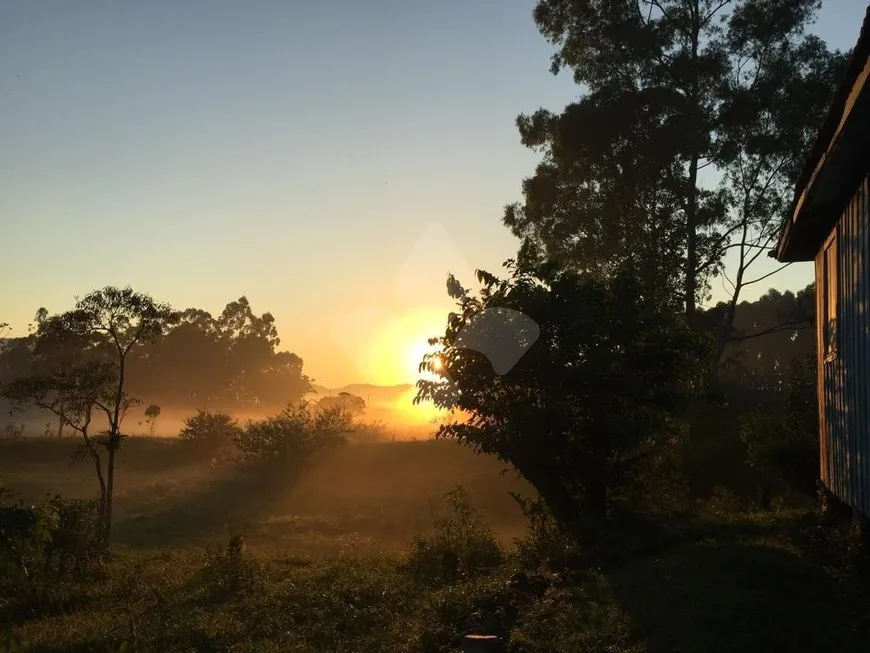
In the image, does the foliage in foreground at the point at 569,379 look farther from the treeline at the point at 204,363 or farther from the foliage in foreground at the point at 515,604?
the treeline at the point at 204,363

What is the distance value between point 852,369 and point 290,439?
26.2 m

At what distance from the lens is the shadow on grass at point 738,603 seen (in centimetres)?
602

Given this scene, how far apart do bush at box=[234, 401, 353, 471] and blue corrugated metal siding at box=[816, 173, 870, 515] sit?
81.2ft

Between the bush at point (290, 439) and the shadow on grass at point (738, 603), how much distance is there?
79.3ft

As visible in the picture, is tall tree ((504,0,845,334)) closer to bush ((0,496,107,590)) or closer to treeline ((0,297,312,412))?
bush ((0,496,107,590))

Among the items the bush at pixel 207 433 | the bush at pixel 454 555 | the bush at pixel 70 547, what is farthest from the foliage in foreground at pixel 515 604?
the bush at pixel 207 433

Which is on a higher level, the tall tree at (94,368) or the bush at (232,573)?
the tall tree at (94,368)

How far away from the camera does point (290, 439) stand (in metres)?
31.6

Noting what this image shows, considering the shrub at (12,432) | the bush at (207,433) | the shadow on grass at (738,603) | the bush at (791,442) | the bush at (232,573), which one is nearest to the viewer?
the shadow on grass at (738,603)

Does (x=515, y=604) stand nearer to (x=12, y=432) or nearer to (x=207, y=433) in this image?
(x=207, y=433)

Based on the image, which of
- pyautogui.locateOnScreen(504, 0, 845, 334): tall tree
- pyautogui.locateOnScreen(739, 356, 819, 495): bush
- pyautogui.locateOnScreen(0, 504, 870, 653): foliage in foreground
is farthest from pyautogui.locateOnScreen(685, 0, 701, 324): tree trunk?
pyautogui.locateOnScreen(0, 504, 870, 653): foliage in foreground

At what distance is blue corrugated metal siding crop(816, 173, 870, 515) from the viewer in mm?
7242

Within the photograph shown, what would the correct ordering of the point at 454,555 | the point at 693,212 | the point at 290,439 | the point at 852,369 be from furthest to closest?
the point at 290,439, the point at 693,212, the point at 454,555, the point at 852,369

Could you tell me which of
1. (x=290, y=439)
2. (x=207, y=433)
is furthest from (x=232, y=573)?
(x=207, y=433)
